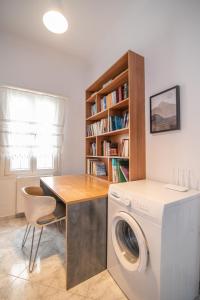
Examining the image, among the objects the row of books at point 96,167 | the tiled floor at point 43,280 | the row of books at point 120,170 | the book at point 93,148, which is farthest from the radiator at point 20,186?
the row of books at point 120,170

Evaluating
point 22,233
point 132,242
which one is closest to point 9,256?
point 22,233

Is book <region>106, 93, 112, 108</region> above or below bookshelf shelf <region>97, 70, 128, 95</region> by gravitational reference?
below

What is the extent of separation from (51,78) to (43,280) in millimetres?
2861

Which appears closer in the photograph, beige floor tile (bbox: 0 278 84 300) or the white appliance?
the white appliance

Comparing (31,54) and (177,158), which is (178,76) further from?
(31,54)

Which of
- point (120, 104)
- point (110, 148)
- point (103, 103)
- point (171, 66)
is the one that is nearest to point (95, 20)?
point (103, 103)

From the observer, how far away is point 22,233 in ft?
6.72

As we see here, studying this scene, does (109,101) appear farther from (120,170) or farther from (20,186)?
(20,186)

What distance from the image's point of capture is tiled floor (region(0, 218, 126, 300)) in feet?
3.90

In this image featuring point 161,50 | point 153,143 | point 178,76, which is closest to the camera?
point 178,76

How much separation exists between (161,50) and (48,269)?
2462 mm

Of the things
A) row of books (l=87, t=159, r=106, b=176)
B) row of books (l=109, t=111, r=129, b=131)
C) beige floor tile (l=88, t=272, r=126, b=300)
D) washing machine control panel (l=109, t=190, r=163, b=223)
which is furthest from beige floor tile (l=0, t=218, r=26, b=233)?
row of books (l=109, t=111, r=129, b=131)

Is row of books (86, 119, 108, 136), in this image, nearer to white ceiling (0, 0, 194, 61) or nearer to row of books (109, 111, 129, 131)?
row of books (109, 111, 129, 131)

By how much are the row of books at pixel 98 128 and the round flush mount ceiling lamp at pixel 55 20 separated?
1.25 metres
